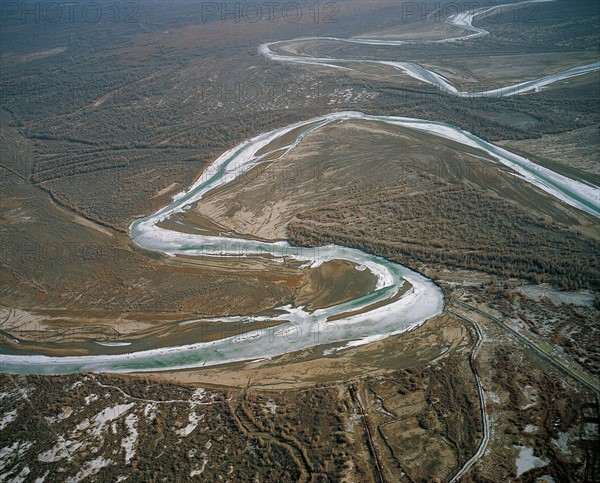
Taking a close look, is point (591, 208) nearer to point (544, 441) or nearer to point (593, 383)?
point (593, 383)

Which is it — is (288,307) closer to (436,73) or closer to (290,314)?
(290,314)

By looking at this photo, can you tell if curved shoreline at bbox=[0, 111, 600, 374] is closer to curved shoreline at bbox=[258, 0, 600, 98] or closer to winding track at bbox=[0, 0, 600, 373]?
winding track at bbox=[0, 0, 600, 373]

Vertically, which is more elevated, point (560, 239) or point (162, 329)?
point (560, 239)

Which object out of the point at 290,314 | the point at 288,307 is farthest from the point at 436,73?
the point at 290,314

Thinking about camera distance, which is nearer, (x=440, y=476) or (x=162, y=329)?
(x=440, y=476)

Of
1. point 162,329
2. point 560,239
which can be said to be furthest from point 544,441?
point 162,329

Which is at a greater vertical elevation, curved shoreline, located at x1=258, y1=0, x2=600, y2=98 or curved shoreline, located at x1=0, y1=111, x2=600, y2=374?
curved shoreline, located at x1=258, y1=0, x2=600, y2=98

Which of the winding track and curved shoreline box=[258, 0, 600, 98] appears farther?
curved shoreline box=[258, 0, 600, 98]

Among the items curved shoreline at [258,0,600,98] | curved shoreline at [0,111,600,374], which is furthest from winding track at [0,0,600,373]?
curved shoreline at [258,0,600,98]
